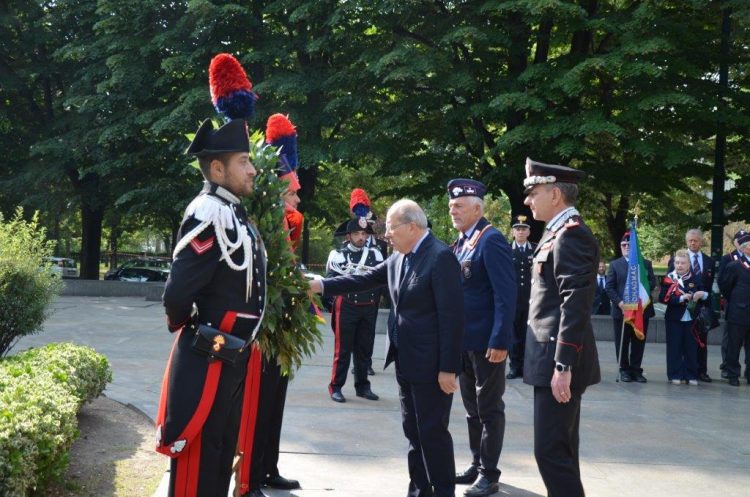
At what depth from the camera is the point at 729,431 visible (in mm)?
8023

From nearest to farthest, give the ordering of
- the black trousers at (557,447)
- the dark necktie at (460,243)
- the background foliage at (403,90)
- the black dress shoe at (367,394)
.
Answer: the black trousers at (557,447) → the dark necktie at (460,243) → the black dress shoe at (367,394) → the background foliage at (403,90)

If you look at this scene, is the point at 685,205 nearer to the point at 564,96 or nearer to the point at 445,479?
the point at 564,96

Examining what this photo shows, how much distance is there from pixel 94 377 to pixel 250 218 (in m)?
3.17

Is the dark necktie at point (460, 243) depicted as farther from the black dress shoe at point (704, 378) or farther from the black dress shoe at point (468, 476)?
the black dress shoe at point (704, 378)

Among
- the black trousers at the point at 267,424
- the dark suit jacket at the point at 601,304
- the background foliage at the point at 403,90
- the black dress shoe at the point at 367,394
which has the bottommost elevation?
the black dress shoe at the point at 367,394

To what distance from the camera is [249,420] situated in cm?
526

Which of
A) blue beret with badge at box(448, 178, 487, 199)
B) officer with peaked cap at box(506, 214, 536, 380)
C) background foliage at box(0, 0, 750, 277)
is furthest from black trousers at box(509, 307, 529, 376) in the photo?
background foliage at box(0, 0, 750, 277)

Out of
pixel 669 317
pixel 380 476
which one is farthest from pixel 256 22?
pixel 380 476

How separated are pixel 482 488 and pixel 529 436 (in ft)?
6.36

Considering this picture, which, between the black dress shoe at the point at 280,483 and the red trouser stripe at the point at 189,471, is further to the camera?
the black dress shoe at the point at 280,483

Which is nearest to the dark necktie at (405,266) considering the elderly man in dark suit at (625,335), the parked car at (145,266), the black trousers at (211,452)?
the black trousers at (211,452)

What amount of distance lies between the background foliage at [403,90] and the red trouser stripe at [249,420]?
11449 millimetres

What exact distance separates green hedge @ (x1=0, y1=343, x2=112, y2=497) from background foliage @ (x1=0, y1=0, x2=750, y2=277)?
11.2 m

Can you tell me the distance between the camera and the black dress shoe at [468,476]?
19.4ft
